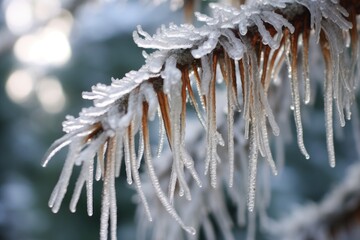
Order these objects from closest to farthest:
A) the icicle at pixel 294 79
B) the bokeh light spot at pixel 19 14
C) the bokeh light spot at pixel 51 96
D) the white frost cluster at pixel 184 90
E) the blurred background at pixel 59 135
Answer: the white frost cluster at pixel 184 90 < the icicle at pixel 294 79 < the bokeh light spot at pixel 19 14 < the blurred background at pixel 59 135 < the bokeh light spot at pixel 51 96

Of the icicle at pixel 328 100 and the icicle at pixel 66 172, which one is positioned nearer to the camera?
the icicle at pixel 66 172

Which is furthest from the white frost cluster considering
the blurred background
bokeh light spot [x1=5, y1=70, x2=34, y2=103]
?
bokeh light spot [x1=5, y1=70, x2=34, y2=103]

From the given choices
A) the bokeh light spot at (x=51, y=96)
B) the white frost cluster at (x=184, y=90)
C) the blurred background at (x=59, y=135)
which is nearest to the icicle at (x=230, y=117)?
the white frost cluster at (x=184, y=90)

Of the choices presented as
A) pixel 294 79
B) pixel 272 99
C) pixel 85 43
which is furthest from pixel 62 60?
pixel 294 79

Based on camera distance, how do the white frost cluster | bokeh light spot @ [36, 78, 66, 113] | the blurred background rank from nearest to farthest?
the white frost cluster < the blurred background < bokeh light spot @ [36, 78, 66, 113]

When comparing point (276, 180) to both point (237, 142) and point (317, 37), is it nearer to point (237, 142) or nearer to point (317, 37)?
point (237, 142)

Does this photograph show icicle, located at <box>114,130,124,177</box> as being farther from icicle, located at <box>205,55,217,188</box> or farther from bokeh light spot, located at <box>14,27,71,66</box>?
bokeh light spot, located at <box>14,27,71,66</box>

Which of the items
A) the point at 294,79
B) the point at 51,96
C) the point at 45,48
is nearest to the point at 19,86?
the point at 51,96

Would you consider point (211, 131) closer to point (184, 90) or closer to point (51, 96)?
point (184, 90)

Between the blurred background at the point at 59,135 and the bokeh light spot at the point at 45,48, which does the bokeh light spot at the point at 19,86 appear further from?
the bokeh light spot at the point at 45,48
